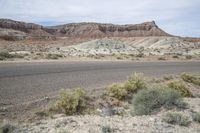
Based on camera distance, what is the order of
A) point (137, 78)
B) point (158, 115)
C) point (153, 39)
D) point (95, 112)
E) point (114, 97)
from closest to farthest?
1. point (158, 115)
2. point (95, 112)
3. point (114, 97)
4. point (137, 78)
5. point (153, 39)

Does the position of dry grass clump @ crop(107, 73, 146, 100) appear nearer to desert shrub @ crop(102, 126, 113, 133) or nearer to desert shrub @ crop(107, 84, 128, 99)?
desert shrub @ crop(107, 84, 128, 99)

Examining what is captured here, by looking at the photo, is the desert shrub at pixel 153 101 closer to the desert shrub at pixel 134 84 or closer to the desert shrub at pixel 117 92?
the desert shrub at pixel 117 92

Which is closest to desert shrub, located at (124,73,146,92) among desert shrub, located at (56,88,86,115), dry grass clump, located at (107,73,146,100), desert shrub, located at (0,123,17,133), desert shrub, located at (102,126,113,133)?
dry grass clump, located at (107,73,146,100)

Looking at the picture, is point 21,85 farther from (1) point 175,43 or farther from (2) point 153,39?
(2) point 153,39

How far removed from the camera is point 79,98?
11.6m

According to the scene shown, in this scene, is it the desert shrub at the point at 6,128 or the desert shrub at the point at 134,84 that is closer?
the desert shrub at the point at 6,128

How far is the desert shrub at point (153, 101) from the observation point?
10.3 metres

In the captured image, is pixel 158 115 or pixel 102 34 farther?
pixel 102 34

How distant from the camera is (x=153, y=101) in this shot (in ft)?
34.5

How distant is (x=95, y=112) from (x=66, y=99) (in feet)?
3.52

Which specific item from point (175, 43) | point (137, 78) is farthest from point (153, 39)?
point (137, 78)

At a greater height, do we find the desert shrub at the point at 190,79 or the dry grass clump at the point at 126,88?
the dry grass clump at the point at 126,88

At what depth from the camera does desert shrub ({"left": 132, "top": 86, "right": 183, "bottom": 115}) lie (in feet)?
33.8

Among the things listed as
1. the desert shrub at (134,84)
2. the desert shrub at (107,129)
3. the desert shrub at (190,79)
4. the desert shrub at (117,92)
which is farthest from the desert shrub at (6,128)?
the desert shrub at (190,79)
